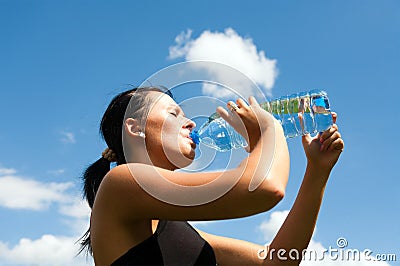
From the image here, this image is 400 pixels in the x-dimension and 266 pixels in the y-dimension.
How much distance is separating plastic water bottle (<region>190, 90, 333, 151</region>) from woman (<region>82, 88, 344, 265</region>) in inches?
13.4

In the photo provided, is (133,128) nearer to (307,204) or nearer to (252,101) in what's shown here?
(252,101)

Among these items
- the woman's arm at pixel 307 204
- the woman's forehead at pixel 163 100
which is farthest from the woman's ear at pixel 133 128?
the woman's arm at pixel 307 204

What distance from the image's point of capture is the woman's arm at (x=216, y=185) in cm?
216

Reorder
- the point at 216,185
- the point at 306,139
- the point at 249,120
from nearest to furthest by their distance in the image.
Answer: the point at 216,185 < the point at 249,120 < the point at 306,139

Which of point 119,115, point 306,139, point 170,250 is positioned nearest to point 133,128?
point 119,115

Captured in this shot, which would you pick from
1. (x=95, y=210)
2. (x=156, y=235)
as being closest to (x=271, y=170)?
(x=156, y=235)

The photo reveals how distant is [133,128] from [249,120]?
795 mm

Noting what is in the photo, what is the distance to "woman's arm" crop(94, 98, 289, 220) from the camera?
2156mm

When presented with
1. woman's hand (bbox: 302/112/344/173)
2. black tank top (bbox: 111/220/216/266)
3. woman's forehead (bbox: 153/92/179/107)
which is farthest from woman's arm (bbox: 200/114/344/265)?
woman's forehead (bbox: 153/92/179/107)

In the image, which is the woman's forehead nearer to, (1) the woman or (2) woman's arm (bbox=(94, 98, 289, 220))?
(1) the woman

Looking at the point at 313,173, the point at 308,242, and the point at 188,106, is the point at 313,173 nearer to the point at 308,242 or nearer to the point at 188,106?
the point at 308,242

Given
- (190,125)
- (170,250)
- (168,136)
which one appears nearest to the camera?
(170,250)

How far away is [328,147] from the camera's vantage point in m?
2.90

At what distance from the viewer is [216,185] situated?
85.3 inches
